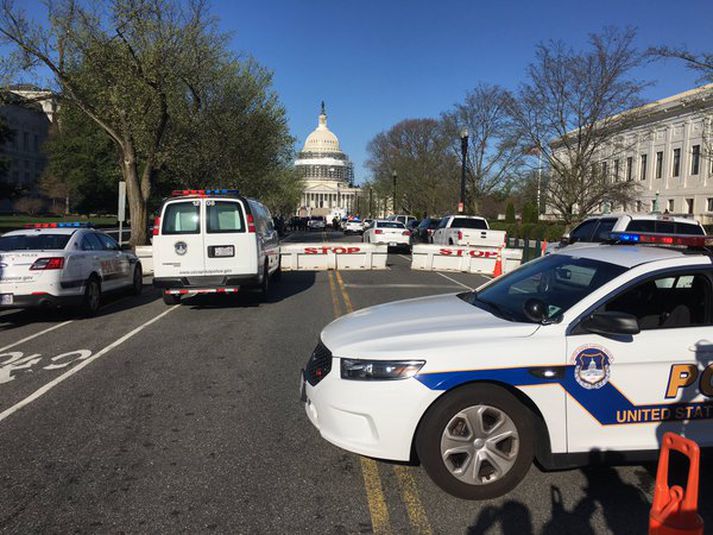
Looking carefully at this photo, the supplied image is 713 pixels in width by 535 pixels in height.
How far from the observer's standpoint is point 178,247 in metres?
10.5

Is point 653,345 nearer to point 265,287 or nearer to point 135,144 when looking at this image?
point 265,287

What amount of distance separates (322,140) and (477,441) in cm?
15637

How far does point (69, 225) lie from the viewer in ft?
36.2

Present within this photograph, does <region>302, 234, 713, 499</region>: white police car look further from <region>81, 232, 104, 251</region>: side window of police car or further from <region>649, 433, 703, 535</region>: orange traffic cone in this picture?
<region>81, 232, 104, 251</region>: side window of police car

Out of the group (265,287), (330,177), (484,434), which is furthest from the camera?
(330,177)

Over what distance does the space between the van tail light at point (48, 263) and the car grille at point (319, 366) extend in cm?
684

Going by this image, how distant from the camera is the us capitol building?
15212cm

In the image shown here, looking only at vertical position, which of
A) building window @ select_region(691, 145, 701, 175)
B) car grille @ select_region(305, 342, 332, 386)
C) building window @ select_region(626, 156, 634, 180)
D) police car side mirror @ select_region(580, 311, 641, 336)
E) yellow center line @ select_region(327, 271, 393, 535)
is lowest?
yellow center line @ select_region(327, 271, 393, 535)

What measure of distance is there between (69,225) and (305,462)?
8795mm

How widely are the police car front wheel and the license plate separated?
7.67 meters

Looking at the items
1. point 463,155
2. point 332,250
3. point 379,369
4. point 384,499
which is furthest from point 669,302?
point 463,155

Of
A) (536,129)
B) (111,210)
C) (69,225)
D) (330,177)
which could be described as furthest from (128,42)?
(330,177)

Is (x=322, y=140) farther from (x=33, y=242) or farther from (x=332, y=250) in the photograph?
(x=33, y=242)

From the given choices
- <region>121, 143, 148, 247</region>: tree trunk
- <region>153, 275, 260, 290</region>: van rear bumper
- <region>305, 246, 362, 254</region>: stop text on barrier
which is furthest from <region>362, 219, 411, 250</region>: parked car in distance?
<region>153, 275, 260, 290</region>: van rear bumper
